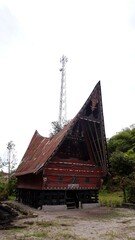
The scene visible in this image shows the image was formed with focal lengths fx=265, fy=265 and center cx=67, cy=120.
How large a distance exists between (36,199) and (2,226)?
9.73 metres

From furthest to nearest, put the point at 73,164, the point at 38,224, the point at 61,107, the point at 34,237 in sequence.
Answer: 1. the point at 61,107
2. the point at 73,164
3. the point at 38,224
4. the point at 34,237

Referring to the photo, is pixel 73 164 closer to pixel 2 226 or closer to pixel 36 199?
pixel 36 199

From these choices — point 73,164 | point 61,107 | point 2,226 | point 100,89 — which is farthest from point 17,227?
point 61,107

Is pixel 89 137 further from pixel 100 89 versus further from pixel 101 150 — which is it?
pixel 100 89

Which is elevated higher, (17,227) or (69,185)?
(69,185)

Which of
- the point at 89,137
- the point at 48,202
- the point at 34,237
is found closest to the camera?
the point at 34,237

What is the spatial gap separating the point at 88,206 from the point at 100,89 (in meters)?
9.48

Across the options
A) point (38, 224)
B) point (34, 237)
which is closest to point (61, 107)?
point (38, 224)

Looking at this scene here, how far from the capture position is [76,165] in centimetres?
2120

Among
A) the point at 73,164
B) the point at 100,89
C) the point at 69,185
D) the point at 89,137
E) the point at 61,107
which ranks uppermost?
the point at 61,107

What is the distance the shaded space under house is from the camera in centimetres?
1981

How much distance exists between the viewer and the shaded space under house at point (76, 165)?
65.0 ft

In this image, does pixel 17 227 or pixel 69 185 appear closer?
pixel 17 227

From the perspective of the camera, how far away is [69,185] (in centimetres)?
2053
